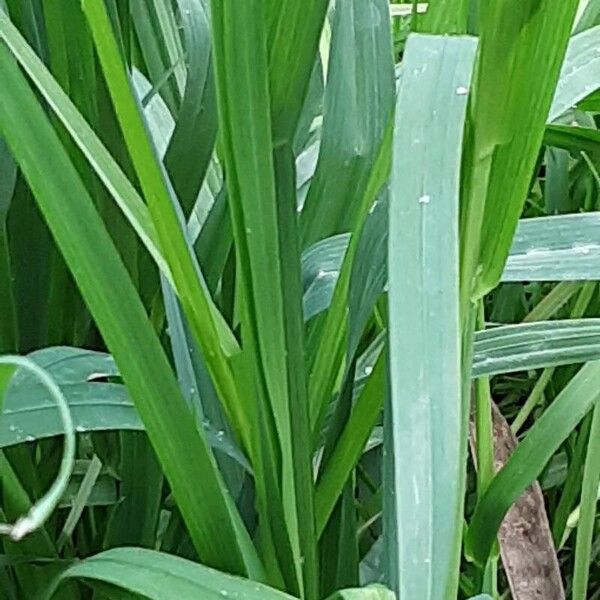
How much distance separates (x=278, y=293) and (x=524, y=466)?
143 millimetres

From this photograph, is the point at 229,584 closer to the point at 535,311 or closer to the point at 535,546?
the point at 535,546

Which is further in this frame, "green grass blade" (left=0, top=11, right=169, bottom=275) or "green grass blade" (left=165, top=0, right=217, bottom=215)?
"green grass blade" (left=165, top=0, right=217, bottom=215)

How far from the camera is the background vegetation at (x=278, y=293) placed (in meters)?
0.32

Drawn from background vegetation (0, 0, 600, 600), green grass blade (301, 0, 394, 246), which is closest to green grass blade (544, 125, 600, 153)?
background vegetation (0, 0, 600, 600)

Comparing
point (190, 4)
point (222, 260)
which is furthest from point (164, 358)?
point (190, 4)

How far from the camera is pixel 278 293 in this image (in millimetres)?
349

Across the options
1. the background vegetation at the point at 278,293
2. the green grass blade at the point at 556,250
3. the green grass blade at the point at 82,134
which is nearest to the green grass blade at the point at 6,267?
the background vegetation at the point at 278,293

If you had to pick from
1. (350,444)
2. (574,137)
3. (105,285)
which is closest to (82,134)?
(105,285)

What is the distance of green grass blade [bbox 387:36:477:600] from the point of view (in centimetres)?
31

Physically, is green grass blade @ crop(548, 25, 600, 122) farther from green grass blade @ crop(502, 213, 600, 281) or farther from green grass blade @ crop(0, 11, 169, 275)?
green grass blade @ crop(0, 11, 169, 275)

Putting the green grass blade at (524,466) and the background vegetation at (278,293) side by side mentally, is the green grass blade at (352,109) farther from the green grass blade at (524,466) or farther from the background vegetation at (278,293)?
the green grass blade at (524,466)

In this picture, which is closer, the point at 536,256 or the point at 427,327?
the point at 427,327

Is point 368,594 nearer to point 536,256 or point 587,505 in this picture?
point 536,256

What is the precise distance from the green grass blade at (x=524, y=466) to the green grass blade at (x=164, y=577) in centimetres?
13
